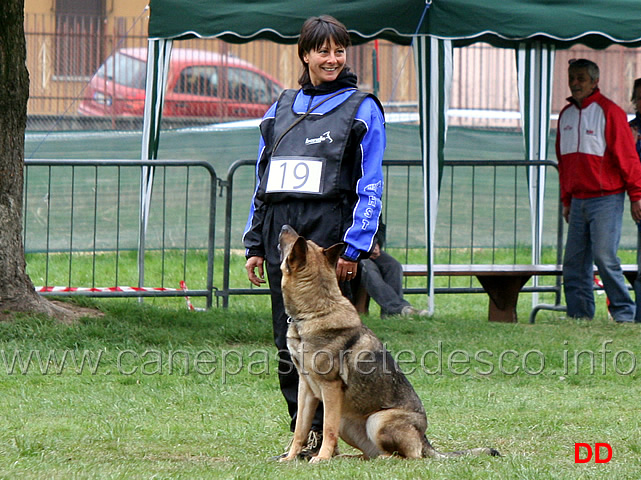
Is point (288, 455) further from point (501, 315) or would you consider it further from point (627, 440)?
point (501, 315)

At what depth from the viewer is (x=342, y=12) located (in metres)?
8.63

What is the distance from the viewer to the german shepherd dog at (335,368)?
14.0 feet

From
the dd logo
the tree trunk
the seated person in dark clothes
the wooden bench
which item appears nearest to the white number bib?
the dd logo

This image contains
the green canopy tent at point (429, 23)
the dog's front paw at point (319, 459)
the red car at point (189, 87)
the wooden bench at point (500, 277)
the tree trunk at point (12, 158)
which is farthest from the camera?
the red car at point (189, 87)

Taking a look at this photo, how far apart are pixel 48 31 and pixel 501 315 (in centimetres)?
896

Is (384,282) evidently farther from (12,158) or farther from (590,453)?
(590,453)

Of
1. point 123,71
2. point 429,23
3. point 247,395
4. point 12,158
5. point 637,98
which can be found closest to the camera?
point 247,395

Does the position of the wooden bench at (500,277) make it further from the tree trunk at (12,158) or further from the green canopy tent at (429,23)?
the tree trunk at (12,158)

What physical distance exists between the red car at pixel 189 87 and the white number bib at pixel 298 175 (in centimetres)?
1036

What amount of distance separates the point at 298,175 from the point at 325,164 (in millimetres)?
132

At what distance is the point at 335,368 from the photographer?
4.25 meters

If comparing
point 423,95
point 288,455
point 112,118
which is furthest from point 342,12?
point 112,118

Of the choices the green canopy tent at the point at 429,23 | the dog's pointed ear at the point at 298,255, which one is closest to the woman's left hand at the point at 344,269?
the dog's pointed ear at the point at 298,255

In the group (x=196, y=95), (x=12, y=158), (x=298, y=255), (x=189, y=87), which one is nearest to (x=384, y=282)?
(x=12, y=158)
